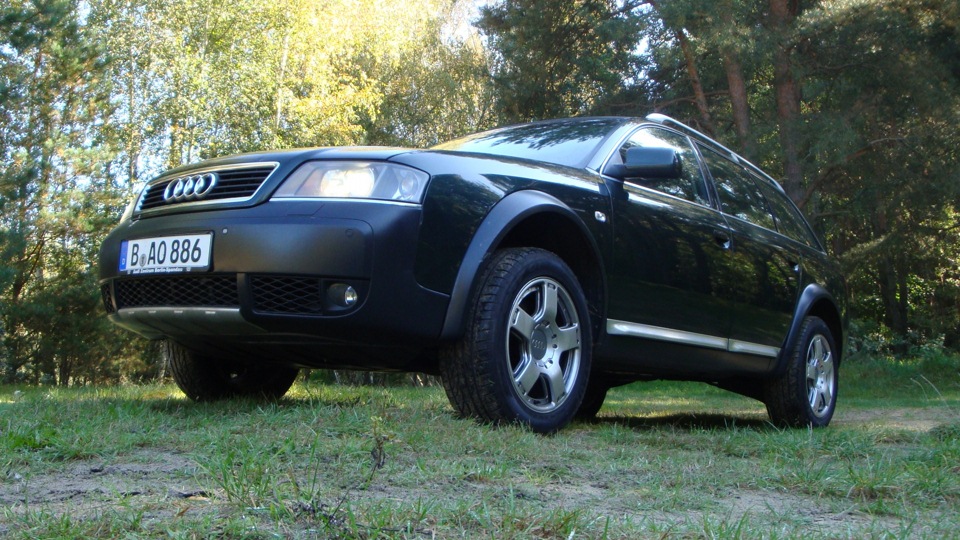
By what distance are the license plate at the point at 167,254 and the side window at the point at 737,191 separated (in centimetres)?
297

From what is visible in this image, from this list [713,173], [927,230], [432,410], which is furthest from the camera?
[927,230]

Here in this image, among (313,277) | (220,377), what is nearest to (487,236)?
(313,277)

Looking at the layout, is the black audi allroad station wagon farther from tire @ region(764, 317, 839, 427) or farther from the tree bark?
the tree bark

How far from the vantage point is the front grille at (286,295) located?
343 centimetres

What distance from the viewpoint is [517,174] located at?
3936mm

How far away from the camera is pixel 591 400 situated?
6.04m

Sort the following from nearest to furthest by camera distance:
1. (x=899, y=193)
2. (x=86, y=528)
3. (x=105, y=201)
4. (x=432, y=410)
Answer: (x=86, y=528), (x=432, y=410), (x=899, y=193), (x=105, y=201)

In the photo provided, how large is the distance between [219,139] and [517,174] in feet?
81.6

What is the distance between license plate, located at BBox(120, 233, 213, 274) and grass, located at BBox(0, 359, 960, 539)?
0.57 metres

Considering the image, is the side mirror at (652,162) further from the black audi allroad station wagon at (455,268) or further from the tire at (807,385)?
the tire at (807,385)

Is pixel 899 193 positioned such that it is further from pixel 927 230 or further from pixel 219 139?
pixel 219 139

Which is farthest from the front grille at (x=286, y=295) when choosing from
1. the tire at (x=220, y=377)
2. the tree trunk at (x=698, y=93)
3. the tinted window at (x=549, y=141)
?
the tree trunk at (x=698, y=93)

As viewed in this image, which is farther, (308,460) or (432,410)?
(432,410)

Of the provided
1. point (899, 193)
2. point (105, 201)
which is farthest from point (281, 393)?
point (105, 201)
